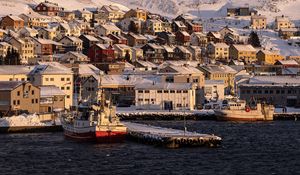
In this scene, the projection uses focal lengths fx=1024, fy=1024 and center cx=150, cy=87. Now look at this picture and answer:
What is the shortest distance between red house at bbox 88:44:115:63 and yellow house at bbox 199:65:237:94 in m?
11.0

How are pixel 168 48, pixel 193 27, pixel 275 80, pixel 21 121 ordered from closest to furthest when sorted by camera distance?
pixel 21 121
pixel 275 80
pixel 168 48
pixel 193 27

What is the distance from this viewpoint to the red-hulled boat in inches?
1513

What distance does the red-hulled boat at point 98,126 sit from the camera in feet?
126

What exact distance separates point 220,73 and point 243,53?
1989cm

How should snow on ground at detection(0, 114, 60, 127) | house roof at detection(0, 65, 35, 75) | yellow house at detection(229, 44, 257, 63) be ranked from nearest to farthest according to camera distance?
snow on ground at detection(0, 114, 60, 127)
house roof at detection(0, 65, 35, 75)
yellow house at detection(229, 44, 257, 63)

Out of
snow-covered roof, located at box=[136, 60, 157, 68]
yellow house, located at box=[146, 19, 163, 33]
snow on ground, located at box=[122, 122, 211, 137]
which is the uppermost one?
yellow house, located at box=[146, 19, 163, 33]

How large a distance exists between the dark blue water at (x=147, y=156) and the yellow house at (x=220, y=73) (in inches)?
1015

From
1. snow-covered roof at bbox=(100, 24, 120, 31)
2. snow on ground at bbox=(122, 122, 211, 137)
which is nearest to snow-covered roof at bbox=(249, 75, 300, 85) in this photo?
snow on ground at bbox=(122, 122, 211, 137)

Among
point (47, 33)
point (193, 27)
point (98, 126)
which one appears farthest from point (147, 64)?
point (98, 126)

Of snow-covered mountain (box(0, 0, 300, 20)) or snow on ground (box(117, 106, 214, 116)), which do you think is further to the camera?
snow-covered mountain (box(0, 0, 300, 20))

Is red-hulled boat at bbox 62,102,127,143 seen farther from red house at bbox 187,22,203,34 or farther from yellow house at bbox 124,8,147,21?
yellow house at bbox 124,8,147,21

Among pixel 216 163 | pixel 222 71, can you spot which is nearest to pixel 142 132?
pixel 216 163

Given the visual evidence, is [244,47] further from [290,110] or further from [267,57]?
[290,110]

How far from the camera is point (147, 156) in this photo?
34031 mm
